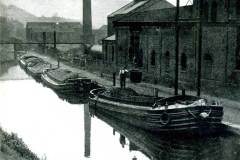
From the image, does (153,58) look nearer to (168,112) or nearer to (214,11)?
(214,11)

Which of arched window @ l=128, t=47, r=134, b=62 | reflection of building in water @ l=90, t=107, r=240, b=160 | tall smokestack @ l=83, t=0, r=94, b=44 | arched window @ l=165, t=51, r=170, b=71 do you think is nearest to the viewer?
reflection of building in water @ l=90, t=107, r=240, b=160

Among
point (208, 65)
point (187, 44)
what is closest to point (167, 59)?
point (187, 44)

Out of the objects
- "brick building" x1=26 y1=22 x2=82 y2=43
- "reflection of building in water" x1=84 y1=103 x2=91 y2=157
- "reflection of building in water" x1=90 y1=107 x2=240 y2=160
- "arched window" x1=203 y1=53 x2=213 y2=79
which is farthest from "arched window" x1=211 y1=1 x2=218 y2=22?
"brick building" x1=26 y1=22 x2=82 y2=43

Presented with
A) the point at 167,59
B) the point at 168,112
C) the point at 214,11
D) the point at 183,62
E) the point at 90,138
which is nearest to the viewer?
the point at 168,112

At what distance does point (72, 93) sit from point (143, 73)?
7094 mm

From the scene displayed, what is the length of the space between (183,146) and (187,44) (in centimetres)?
1286

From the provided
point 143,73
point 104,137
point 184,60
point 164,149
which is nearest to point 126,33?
point 143,73

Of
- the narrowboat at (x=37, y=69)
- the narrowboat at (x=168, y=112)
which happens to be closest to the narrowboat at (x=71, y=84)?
the narrowboat at (x=37, y=69)

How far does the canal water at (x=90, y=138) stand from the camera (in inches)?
723

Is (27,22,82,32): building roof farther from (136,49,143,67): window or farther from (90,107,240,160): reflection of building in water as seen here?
(90,107,240,160): reflection of building in water

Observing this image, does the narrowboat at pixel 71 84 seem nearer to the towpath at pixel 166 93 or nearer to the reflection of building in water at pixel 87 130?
the towpath at pixel 166 93

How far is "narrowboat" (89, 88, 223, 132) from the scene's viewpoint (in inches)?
748

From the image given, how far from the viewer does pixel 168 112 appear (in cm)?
1958

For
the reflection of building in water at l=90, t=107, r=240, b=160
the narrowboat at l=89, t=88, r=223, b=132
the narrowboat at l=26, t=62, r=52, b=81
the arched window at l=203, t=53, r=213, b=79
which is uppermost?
the arched window at l=203, t=53, r=213, b=79
